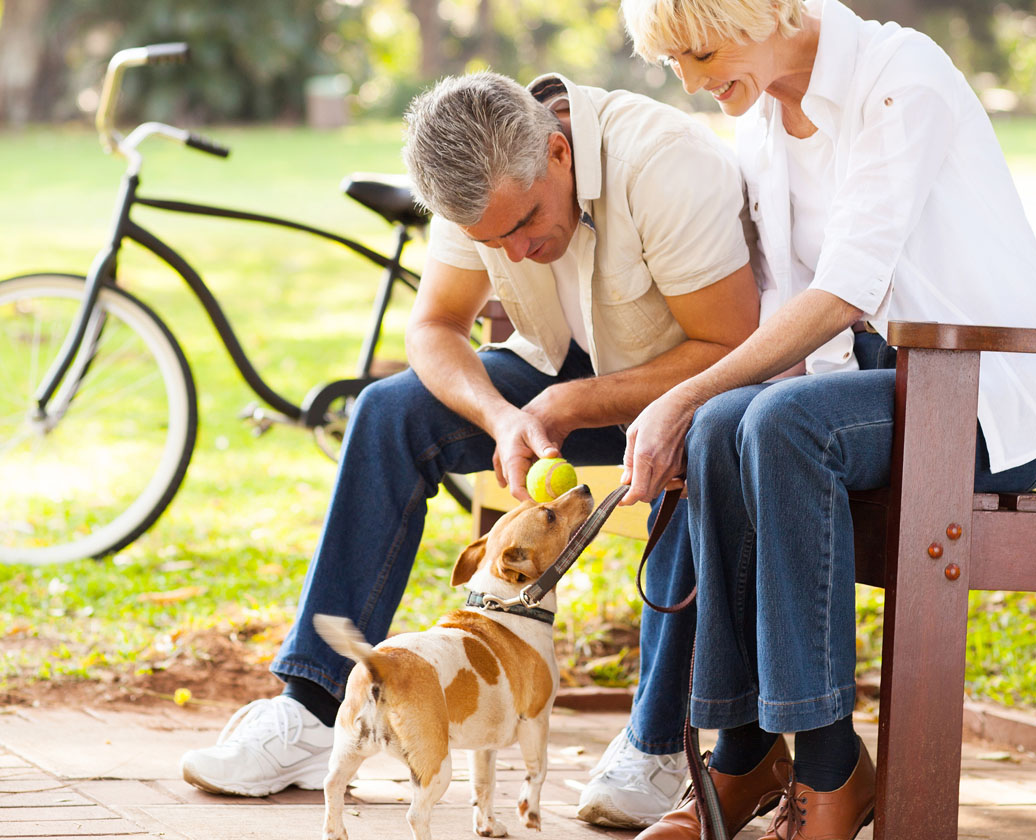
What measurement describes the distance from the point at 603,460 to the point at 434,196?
31.8 inches

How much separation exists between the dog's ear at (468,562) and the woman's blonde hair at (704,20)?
3.50 feet

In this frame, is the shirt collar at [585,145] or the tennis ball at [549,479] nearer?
the tennis ball at [549,479]

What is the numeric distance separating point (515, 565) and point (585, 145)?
92 centimetres

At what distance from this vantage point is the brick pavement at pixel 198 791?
2.46 m

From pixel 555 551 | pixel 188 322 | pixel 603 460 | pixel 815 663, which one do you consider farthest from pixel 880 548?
pixel 188 322

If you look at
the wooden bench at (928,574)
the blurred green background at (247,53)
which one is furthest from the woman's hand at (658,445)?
the blurred green background at (247,53)

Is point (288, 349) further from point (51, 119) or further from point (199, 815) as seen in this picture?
point (51, 119)

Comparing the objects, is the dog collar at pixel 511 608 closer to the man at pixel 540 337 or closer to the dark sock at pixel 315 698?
the man at pixel 540 337

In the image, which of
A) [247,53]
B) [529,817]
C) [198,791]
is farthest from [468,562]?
[247,53]

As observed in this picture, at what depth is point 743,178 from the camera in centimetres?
294

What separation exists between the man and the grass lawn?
967mm

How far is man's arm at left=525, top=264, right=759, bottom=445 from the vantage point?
2789 millimetres

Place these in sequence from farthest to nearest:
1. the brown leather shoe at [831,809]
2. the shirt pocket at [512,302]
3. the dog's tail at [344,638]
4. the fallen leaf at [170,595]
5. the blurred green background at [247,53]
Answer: the blurred green background at [247,53]
the fallen leaf at [170,595]
the shirt pocket at [512,302]
the brown leather shoe at [831,809]
the dog's tail at [344,638]

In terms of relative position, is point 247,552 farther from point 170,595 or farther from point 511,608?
point 511,608
